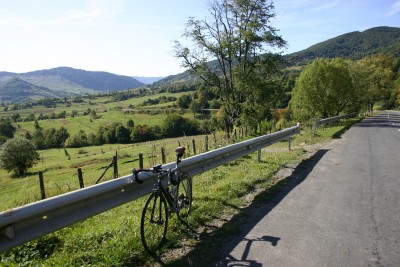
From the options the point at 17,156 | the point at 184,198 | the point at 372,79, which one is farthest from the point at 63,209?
the point at 372,79

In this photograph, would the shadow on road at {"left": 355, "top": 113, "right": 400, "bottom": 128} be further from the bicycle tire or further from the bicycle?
the bicycle

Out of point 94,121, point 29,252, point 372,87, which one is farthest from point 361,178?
point 94,121

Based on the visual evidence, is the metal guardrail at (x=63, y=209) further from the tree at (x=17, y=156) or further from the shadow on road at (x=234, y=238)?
the tree at (x=17, y=156)

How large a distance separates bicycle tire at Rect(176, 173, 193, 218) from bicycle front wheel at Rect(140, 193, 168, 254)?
62 cm

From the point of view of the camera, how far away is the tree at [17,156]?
6019 centimetres

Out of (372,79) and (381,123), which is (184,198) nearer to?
(381,123)

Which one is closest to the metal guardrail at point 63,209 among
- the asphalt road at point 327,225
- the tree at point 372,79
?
the asphalt road at point 327,225

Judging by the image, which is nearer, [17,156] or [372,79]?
[17,156]

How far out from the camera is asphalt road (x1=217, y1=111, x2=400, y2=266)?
4.06 meters

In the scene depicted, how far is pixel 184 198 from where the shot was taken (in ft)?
18.6

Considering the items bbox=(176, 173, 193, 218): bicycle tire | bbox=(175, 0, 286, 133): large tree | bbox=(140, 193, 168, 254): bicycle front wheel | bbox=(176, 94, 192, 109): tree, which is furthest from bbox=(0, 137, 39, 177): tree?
bbox=(176, 94, 192, 109): tree

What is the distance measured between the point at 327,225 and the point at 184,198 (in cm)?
236

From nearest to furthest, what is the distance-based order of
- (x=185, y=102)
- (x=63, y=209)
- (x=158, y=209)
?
(x=63, y=209) < (x=158, y=209) < (x=185, y=102)

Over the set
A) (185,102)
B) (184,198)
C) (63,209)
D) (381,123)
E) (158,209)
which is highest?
(185,102)
